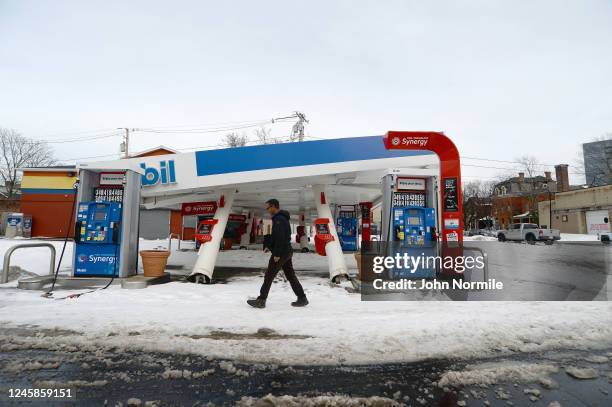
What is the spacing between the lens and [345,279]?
8.65 meters

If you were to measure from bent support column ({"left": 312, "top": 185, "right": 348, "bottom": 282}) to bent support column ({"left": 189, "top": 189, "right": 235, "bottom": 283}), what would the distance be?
2468 mm

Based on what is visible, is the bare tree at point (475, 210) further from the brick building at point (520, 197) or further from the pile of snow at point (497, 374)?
the pile of snow at point (497, 374)

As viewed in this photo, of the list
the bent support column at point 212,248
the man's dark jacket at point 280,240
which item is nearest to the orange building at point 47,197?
the bent support column at point 212,248

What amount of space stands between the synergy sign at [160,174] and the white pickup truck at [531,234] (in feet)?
108

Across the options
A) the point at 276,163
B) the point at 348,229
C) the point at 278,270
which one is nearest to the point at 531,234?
the point at 348,229

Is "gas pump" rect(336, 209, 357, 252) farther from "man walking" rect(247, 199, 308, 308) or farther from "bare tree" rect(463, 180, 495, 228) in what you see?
"bare tree" rect(463, 180, 495, 228)

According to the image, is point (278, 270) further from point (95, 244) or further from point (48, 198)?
point (48, 198)

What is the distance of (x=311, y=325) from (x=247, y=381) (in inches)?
70.0

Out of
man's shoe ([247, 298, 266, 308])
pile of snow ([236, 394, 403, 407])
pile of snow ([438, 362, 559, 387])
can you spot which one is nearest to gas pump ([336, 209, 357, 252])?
man's shoe ([247, 298, 266, 308])

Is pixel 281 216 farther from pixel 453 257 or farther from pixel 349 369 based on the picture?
pixel 453 257

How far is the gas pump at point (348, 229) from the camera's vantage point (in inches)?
795

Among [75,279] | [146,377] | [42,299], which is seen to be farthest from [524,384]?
[75,279]

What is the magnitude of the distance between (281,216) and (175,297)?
2825 mm

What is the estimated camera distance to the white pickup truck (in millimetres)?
30062
